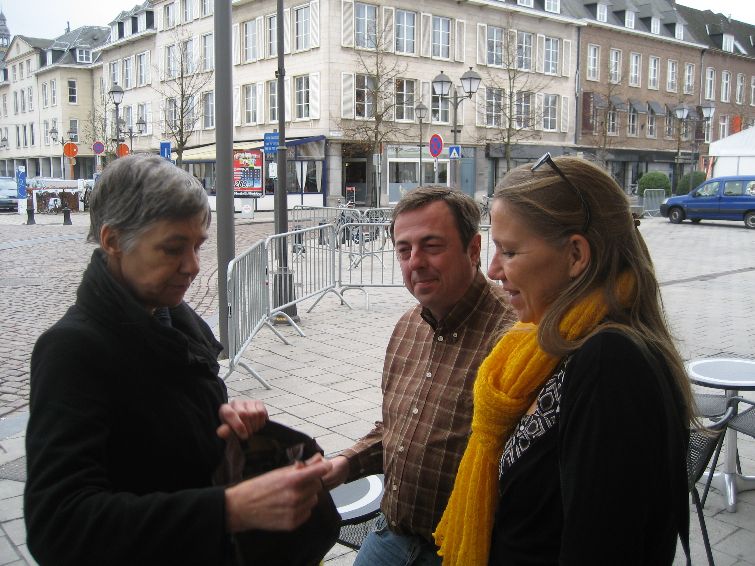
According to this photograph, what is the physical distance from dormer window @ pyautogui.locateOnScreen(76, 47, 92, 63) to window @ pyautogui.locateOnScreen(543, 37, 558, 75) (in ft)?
136

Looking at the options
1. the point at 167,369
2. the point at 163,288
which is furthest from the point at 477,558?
the point at 163,288

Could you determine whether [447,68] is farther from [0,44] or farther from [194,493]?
[0,44]

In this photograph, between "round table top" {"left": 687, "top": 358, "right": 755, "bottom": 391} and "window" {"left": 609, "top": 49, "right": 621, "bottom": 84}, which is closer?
"round table top" {"left": 687, "top": 358, "right": 755, "bottom": 391}

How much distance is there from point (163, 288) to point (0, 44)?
13615 cm

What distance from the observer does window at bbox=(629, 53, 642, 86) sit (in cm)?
5041

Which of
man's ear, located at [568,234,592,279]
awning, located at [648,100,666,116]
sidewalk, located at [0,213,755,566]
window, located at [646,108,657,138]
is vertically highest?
awning, located at [648,100,666,116]

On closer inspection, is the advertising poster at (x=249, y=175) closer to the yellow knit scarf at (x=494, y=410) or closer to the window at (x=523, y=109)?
the window at (x=523, y=109)

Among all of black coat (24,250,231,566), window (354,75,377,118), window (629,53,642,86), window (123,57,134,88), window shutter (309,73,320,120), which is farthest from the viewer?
window (123,57,134,88)

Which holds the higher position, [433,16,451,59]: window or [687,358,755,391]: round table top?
[433,16,451,59]: window

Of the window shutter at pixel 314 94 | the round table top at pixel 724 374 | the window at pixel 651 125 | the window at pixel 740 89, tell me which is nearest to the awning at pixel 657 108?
the window at pixel 651 125

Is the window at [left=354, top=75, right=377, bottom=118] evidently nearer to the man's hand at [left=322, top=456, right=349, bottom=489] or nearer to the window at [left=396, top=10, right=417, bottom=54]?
the window at [left=396, top=10, right=417, bottom=54]

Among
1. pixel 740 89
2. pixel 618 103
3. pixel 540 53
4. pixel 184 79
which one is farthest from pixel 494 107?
pixel 740 89

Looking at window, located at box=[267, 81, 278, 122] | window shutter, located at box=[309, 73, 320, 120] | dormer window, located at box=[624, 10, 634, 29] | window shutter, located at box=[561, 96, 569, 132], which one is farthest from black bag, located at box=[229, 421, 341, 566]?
dormer window, located at box=[624, 10, 634, 29]

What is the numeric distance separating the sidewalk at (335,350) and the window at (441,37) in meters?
26.8
